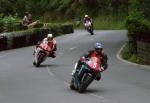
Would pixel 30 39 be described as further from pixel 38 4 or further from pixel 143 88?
pixel 38 4

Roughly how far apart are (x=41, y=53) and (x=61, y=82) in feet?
22.2

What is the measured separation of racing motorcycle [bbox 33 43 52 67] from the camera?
1073 inches

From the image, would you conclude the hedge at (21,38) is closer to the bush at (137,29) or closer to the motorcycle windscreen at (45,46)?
→ the bush at (137,29)

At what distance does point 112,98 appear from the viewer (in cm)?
1709

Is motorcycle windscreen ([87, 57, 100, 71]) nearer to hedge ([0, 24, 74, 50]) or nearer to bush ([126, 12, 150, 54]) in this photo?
bush ([126, 12, 150, 54])

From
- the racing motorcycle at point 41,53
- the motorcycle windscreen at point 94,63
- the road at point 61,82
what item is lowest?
the road at point 61,82

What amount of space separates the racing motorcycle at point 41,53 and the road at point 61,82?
0.38m

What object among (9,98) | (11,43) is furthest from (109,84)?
(11,43)

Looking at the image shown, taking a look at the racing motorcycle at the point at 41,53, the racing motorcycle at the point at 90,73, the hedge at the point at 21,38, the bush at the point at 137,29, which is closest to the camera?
the racing motorcycle at the point at 90,73

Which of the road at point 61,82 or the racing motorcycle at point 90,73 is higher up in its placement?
the racing motorcycle at point 90,73

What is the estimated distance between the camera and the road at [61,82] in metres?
17.0

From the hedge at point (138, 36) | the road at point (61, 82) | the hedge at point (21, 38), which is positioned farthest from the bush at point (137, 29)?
the hedge at point (21, 38)

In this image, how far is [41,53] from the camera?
27688 mm

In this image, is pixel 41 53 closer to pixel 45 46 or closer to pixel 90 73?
pixel 45 46
